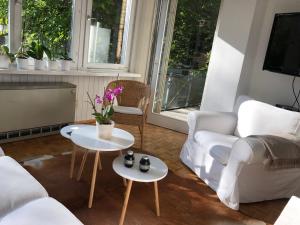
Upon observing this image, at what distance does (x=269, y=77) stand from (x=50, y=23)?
2.63m

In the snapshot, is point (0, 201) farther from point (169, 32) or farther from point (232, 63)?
point (169, 32)

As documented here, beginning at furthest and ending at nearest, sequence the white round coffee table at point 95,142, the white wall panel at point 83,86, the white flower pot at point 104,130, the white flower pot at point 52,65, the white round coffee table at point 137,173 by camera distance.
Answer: the white wall panel at point 83,86
the white flower pot at point 52,65
the white flower pot at point 104,130
the white round coffee table at point 95,142
the white round coffee table at point 137,173

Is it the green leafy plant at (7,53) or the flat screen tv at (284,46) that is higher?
the flat screen tv at (284,46)

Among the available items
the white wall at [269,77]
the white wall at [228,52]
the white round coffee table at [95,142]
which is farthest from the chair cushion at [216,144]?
the white wall at [269,77]

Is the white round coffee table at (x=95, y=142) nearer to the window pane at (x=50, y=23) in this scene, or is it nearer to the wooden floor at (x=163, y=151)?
the wooden floor at (x=163, y=151)

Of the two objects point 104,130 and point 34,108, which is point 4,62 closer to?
point 34,108

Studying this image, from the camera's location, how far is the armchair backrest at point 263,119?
2219mm

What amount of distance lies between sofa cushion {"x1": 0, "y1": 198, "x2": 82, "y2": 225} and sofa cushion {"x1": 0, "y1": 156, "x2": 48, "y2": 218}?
38mm

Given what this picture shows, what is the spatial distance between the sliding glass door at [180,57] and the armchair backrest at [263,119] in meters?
1.12

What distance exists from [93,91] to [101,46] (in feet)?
2.06

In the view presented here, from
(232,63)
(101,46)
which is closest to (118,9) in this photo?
(101,46)

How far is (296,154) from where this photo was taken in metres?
2.07

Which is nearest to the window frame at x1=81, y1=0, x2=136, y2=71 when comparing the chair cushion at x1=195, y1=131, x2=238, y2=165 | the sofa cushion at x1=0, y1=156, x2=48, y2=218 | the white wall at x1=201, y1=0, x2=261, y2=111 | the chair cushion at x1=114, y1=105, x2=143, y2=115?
the chair cushion at x1=114, y1=105, x2=143, y2=115

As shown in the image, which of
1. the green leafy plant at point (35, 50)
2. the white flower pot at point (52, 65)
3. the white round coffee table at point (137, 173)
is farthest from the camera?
the white flower pot at point (52, 65)
